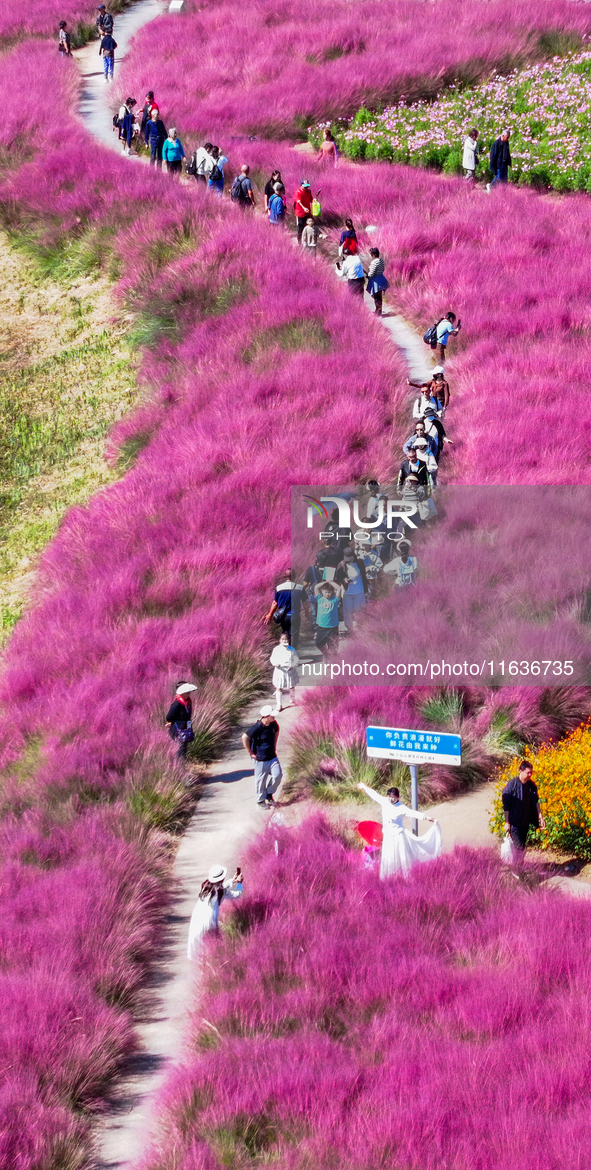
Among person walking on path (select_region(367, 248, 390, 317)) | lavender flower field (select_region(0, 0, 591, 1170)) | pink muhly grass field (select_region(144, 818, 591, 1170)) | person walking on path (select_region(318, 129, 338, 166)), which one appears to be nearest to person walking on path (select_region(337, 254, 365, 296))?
person walking on path (select_region(367, 248, 390, 317))

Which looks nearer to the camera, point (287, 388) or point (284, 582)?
point (284, 582)

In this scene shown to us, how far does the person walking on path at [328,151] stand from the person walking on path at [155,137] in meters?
3.45

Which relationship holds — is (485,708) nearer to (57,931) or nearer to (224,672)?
(224,672)

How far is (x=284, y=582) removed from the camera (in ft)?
50.9

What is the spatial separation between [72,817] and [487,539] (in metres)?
6.37

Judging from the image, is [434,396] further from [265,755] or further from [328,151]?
[328,151]

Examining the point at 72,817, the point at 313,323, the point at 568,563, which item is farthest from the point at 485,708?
the point at 313,323

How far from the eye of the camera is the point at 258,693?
14.7 metres

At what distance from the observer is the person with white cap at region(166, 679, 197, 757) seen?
512 inches

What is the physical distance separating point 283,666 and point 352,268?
11.5 meters

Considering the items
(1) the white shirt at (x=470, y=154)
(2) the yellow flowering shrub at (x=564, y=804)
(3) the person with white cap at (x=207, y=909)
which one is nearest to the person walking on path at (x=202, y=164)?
(1) the white shirt at (x=470, y=154)

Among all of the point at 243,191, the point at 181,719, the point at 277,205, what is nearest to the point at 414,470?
the point at 181,719

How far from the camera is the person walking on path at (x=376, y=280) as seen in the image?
75.0 ft

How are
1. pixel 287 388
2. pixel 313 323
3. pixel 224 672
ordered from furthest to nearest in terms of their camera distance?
pixel 313 323 → pixel 287 388 → pixel 224 672
